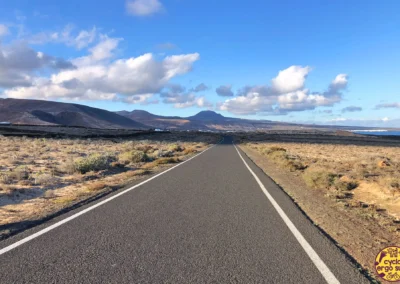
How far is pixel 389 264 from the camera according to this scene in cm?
506

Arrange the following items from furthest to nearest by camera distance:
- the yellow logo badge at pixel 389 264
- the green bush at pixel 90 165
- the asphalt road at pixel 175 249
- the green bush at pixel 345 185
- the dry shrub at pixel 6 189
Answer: the green bush at pixel 90 165
the green bush at pixel 345 185
the dry shrub at pixel 6 189
the yellow logo badge at pixel 389 264
the asphalt road at pixel 175 249

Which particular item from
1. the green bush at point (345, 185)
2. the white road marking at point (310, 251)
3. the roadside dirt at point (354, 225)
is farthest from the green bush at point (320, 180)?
the white road marking at point (310, 251)

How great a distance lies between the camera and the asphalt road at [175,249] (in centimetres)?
429

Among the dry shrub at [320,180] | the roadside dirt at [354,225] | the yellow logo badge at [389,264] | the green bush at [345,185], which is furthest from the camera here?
the dry shrub at [320,180]

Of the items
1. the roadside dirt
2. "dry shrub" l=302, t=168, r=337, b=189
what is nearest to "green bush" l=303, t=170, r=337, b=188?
"dry shrub" l=302, t=168, r=337, b=189

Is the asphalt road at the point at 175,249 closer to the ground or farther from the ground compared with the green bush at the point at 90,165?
farther from the ground

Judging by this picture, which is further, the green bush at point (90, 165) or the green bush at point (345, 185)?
the green bush at point (90, 165)

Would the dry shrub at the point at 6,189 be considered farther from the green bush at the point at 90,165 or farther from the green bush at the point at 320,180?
the green bush at the point at 320,180

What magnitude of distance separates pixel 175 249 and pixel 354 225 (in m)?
4.24

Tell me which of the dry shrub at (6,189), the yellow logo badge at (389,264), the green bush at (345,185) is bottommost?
the dry shrub at (6,189)

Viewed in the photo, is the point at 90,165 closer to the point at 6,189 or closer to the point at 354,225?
the point at 6,189

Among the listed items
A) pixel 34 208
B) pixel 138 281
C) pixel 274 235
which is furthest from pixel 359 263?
pixel 34 208

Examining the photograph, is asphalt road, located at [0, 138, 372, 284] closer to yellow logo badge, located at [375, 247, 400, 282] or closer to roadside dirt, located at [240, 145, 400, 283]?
roadside dirt, located at [240, 145, 400, 283]

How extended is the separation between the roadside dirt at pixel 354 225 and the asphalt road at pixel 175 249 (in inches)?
12.6
